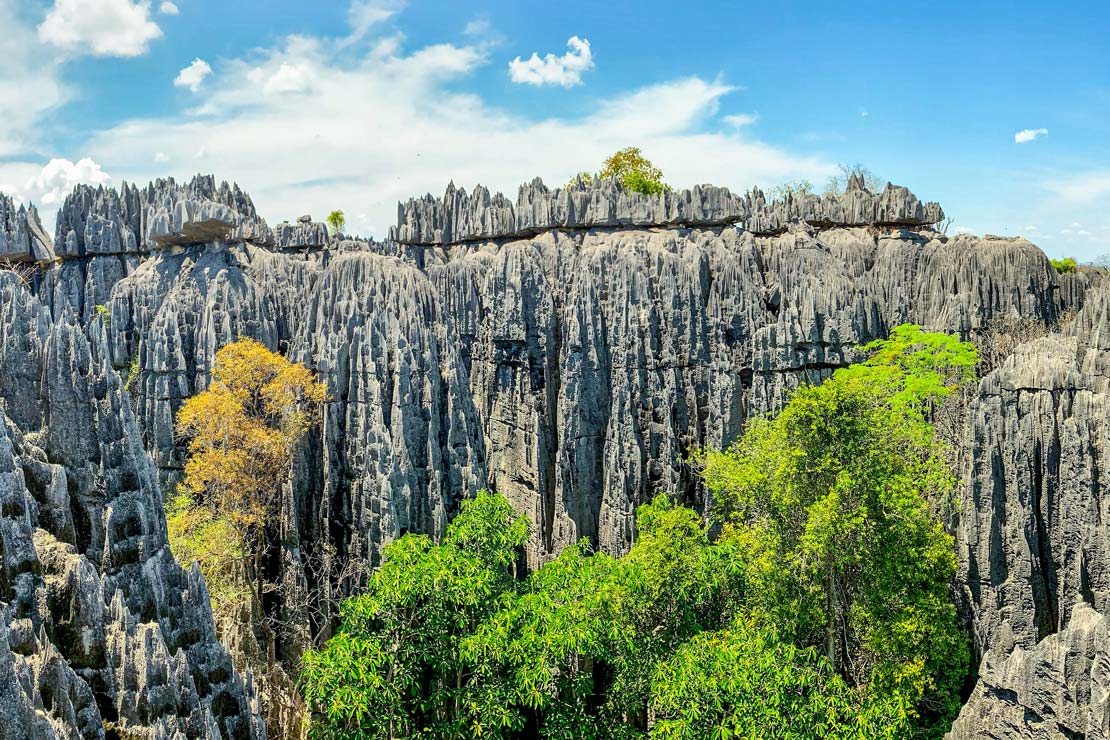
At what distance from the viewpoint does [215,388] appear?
70.2 feet

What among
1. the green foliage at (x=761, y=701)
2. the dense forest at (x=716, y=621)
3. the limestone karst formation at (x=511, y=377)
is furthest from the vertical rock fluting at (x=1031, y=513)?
the green foliage at (x=761, y=701)

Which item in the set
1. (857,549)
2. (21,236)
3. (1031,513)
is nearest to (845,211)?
(1031,513)

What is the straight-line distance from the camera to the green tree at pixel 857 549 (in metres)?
14.7

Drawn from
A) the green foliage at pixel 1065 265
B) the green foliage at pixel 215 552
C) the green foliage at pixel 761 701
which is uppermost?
the green foliage at pixel 1065 265

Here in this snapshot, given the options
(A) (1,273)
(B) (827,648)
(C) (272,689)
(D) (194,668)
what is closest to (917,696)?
(B) (827,648)

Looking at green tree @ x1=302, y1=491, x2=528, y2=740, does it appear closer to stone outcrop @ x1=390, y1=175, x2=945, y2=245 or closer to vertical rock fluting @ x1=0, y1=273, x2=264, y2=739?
vertical rock fluting @ x1=0, y1=273, x2=264, y2=739

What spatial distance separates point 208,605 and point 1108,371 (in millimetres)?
17216

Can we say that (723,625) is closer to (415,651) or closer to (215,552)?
(415,651)

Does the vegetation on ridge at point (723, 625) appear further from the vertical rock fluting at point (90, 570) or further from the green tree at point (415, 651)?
the vertical rock fluting at point (90, 570)

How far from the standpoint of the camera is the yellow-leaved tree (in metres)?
19.2

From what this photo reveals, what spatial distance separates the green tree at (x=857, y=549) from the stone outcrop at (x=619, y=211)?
14.9m

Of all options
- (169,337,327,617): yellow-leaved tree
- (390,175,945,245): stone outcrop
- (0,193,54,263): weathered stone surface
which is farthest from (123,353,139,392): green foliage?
(390,175,945,245): stone outcrop

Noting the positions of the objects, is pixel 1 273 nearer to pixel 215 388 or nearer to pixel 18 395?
pixel 18 395

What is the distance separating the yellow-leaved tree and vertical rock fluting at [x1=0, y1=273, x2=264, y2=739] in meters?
6.63
